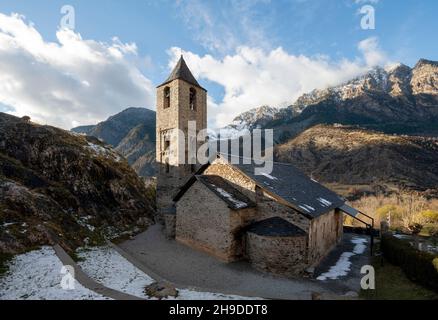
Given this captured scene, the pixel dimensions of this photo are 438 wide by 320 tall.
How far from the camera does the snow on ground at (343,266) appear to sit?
13983mm

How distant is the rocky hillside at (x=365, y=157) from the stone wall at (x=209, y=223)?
2208 inches

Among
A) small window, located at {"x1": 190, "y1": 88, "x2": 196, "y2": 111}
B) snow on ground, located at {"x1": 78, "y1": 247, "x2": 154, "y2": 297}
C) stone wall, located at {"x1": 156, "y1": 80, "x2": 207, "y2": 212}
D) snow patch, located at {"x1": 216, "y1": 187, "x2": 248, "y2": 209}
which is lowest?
snow on ground, located at {"x1": 78, "y1": 247, "x2": 154, "y2": 297}

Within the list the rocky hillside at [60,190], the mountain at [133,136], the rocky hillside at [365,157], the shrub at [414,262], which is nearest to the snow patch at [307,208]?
the shrub at [414,262]

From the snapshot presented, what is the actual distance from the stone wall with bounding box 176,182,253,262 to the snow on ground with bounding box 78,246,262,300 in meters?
4.96

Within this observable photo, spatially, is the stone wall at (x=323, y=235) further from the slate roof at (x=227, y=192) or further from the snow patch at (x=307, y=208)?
the slate roof at (x=227, y=192)

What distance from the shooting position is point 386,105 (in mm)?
124750

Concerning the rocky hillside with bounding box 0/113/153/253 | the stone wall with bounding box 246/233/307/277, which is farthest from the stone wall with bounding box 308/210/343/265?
the rocky hillside with bounding box 0/113/153/253

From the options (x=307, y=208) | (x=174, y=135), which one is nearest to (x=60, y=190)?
(x=174, y=135)

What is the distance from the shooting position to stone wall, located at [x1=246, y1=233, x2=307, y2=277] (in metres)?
13.8

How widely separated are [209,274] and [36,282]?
775 centimetres

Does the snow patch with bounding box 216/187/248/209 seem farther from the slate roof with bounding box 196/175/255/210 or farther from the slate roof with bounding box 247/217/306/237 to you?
the slate roof with bounding box 247/217/306/237
